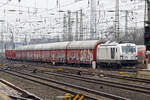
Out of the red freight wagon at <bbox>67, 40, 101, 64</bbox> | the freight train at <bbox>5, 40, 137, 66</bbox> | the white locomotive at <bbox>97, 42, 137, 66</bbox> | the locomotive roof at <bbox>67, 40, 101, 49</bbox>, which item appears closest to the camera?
the white locomotive at <bbox>97, 42, 137, 66</bbox>

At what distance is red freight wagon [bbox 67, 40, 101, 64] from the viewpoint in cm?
2725

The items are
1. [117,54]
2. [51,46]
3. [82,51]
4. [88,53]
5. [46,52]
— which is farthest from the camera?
[46,52]

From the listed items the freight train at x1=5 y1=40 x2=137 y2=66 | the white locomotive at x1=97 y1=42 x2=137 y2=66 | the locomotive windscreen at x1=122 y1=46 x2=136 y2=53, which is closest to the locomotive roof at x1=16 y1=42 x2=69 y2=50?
the freight train at x1=5 y1=40 x2=137 y2=66

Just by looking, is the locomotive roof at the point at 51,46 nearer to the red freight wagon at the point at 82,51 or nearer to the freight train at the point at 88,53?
the freight train at the point at 88,53

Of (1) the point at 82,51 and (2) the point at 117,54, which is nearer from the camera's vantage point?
(2) the point at 117,54

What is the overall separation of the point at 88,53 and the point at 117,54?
419 cm

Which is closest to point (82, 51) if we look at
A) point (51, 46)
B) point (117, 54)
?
point (117, 54)

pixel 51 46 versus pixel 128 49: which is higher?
pixel 51 46

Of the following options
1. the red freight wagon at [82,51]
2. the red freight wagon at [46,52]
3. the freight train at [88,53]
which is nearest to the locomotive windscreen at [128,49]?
the freight train at [88,53]

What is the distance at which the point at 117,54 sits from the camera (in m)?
24.6

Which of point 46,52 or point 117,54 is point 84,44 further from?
point 46,52

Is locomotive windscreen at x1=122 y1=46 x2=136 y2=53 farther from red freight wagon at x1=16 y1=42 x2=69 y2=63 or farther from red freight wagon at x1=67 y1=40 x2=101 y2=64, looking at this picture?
red freight wagon at x1=16 y1=42 x2=69 y2=63

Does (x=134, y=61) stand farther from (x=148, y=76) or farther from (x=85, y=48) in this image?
(x=148, y=76)

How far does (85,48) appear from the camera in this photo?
93.3ft
